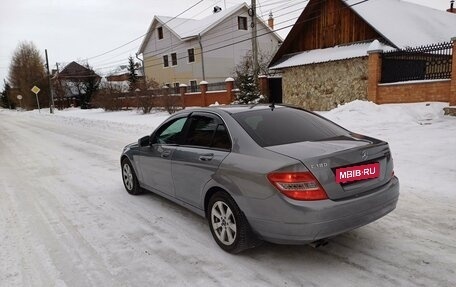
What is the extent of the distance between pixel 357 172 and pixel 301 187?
2.02ft

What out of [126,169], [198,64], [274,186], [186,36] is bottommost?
[126,169]

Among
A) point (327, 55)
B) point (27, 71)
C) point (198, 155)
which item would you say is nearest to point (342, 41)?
point (327, 55)

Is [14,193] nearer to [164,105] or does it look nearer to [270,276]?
[270,276]

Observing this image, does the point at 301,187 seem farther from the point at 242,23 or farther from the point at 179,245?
the point at 242,23

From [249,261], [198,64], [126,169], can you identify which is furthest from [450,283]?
[198,64]

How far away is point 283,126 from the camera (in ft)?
12.9

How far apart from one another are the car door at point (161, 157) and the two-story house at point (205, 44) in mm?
30388

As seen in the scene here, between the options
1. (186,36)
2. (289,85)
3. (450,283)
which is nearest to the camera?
(450,283)

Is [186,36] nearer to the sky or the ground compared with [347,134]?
nearer to the sky

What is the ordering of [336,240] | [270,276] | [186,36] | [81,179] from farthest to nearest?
[186,36] < [81,179] < [336,240] < [270,276]

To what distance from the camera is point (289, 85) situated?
20.4 metres

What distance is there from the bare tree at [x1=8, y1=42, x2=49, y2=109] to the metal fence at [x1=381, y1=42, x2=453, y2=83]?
56362 mm

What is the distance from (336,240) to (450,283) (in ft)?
3.68

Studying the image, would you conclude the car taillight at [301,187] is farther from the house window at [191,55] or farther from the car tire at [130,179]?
the house window at [191,55]
